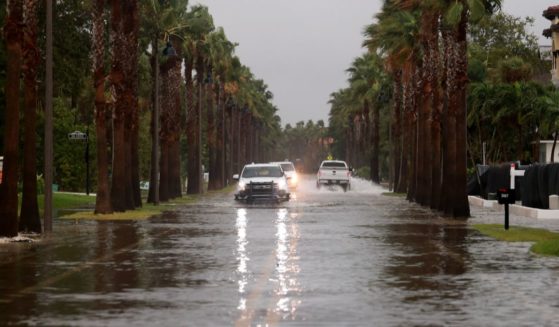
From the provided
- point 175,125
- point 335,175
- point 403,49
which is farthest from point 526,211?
point 335,175

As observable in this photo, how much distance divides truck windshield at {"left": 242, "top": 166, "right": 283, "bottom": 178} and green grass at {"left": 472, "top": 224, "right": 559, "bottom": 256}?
22165 mm

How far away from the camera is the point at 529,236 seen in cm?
3123

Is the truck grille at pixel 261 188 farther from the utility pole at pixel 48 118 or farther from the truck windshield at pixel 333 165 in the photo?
the truck windshield at pixel 333 165

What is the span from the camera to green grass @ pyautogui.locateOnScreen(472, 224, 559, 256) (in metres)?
25.3

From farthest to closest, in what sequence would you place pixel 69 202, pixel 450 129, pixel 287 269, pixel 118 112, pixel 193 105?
1. pixel 193 105
2. pixel 69 202
3. pixel 118 112
4. pixel 450 129
5. pixel 287 269

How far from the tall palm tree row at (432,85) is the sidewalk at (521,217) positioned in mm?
1424

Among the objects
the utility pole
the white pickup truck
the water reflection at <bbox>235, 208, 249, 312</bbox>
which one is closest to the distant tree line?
the white pickup truck

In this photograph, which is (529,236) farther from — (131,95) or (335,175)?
(335,175)

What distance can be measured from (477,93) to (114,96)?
32.9m

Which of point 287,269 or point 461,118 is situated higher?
point 461,118

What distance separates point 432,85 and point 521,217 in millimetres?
9003

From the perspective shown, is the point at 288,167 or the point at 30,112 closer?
the point at 30,112

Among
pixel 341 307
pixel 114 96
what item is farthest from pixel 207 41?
pixel 341 307

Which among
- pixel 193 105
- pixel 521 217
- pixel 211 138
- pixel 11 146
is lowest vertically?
pixel 521 217
